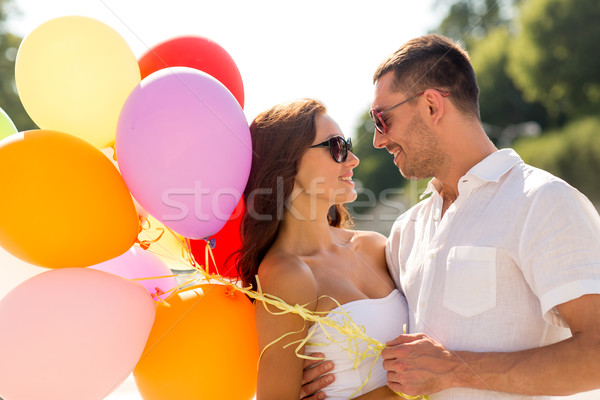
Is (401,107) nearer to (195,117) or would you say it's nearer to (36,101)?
(195,117)

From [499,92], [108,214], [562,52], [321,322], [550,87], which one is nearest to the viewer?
[108,214]

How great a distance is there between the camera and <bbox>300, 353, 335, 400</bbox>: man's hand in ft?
8.50

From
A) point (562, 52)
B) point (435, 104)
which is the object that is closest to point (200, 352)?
point (435, 104)

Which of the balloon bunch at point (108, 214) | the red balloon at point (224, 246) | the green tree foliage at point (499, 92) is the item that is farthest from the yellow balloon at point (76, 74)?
the green tree foliage at point (499, 92)

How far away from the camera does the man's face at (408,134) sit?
2.78 meters

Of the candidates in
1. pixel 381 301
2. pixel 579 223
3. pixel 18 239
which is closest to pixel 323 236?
pixel 381 301

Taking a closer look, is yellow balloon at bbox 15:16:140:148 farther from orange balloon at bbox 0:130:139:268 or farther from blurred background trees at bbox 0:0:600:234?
blurred background trees at bbox 0:0:600:234

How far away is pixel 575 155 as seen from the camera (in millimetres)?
21375

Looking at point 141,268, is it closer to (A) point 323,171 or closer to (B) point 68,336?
(B) point 68,336

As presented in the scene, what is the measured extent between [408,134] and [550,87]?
25.0 m

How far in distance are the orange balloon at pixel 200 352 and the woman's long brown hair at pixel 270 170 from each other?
1.08 feet

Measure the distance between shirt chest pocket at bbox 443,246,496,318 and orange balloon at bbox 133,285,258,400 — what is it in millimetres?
930

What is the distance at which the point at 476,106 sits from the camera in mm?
2826

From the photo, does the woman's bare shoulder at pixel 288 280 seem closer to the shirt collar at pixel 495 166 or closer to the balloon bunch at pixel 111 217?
the balloon bunch at pixel 111 217
